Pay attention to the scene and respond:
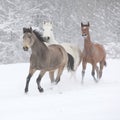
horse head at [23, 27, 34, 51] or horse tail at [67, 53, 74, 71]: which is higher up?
horse head at [23, 27, 34, 51]

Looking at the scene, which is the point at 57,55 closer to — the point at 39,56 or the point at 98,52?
the point at 39,56

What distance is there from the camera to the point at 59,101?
9016 millimetres

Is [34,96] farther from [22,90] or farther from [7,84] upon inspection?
[7,84]

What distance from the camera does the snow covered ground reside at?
24.8 feet

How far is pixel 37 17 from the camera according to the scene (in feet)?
98.3

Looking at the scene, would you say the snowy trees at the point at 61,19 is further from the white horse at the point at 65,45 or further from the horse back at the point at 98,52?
the white horse at the point at 65,45

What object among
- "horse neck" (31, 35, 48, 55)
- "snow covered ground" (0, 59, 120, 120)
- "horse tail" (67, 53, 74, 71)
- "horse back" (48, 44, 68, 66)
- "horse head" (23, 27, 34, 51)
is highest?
"horse head" (23, 27, 34, 51)

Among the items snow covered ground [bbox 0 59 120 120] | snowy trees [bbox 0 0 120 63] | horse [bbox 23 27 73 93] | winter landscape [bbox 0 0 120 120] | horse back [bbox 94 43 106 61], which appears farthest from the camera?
snowy trees [bbox 0 0 120 63]

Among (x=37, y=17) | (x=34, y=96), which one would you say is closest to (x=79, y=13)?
(x=37, y=17)

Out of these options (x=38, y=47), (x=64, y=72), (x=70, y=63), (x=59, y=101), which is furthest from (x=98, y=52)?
(x=59, y=101)

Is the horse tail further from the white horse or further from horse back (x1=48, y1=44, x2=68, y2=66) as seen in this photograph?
horse back (x1=48, y1=44, x2=68, y2=66)

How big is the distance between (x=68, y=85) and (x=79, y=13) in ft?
71.8

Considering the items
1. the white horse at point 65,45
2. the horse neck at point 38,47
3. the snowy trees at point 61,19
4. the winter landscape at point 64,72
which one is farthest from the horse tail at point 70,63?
the snowy trees at point 61,19

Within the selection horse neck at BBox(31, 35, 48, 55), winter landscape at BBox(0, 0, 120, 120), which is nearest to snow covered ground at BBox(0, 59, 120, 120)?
winter landscape at BBox(0, 0, 120, 120)
